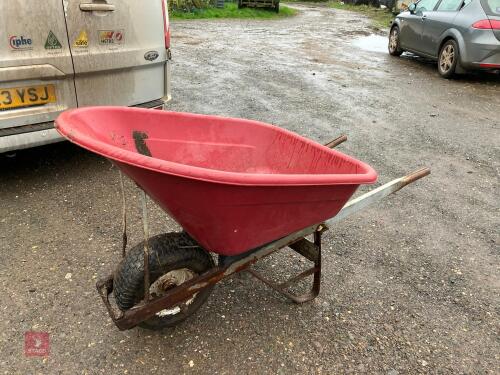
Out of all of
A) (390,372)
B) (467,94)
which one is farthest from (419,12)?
(390,372)

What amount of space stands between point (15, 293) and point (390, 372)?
6.75 feet

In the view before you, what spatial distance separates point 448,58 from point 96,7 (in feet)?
23.2

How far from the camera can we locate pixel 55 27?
3.06 metres

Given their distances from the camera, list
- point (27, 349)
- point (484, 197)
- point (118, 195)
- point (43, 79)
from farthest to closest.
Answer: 1. point (484, 197)
2. point (118, 195)
3. point (43, 79)
4. point (27, 349)

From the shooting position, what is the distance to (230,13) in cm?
1903

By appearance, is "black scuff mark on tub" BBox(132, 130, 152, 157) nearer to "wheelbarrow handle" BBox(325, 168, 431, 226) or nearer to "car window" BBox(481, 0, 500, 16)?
"wheelbarrow handle" BBox(325, 168, 431, 226)

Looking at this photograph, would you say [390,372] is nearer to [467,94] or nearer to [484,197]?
[484,197]

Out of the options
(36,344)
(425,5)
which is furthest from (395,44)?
(36,344)

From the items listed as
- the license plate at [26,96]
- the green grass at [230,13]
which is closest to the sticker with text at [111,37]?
the license plate at [26,96]

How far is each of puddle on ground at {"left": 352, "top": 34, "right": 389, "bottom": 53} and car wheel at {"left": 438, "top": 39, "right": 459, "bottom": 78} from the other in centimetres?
313

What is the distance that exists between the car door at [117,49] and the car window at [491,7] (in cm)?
626

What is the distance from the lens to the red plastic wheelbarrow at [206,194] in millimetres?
1754

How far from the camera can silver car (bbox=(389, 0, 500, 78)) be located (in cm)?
751

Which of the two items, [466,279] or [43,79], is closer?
[466,279]
